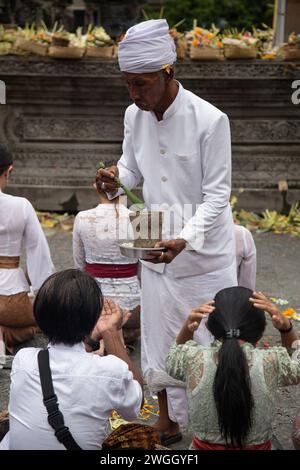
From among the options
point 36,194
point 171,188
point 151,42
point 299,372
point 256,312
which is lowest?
point 36,194

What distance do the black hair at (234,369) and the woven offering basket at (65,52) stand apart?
640 centimetres

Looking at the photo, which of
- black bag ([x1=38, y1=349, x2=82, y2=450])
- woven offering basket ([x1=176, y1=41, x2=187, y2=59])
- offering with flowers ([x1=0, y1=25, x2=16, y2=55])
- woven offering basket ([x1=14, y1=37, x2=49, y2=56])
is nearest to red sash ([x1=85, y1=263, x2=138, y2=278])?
black bag ([x1=38, y1=349, x2=82, y2=450])

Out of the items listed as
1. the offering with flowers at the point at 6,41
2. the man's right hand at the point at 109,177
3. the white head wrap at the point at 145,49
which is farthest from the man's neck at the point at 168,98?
the offering with flowers at the point at 6,41

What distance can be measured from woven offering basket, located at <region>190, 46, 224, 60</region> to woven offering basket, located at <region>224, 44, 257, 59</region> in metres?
0.11

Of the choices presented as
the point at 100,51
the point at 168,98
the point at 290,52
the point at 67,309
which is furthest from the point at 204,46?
the point at 67,309

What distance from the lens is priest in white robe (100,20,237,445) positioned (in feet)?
12.9

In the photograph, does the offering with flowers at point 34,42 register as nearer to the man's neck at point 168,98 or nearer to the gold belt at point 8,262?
the gold belt at point 8,262

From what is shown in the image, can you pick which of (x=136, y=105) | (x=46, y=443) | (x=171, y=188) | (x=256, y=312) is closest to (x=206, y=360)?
(x=256, y=312)

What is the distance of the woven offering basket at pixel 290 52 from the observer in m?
9.05

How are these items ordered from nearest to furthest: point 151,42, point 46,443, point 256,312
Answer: point 46,443
point 256,312
point 151,42

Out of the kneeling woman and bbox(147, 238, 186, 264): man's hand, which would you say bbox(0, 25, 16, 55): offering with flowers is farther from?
the kneeling woman

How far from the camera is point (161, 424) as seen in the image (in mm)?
4348

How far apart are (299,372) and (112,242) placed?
2.20 m

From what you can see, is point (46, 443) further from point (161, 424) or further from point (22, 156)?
point (22, 156)
